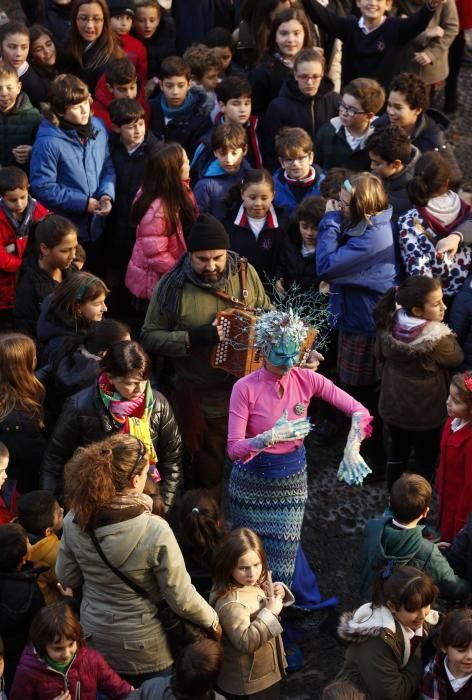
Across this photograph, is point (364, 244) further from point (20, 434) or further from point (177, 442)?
point (20, 434)

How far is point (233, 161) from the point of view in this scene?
799 centimetres

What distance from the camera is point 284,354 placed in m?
5.61

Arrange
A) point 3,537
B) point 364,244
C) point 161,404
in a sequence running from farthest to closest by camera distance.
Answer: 1. point 364,244
2. point 161,404
3. point 3,537

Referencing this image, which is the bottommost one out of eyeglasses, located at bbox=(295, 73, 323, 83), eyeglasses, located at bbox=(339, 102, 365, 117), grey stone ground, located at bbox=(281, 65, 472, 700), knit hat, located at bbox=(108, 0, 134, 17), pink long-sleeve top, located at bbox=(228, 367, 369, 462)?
grey stone ground, located at bbox=(281, 65, 472, 700)

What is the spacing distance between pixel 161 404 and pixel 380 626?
5.61 feet

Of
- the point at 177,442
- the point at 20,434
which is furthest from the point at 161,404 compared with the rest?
the point at 20,434

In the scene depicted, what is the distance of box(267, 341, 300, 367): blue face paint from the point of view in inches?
220

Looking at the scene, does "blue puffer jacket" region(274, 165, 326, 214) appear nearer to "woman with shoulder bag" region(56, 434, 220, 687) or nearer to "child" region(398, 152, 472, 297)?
"child" region(398, 152, 472, 297)

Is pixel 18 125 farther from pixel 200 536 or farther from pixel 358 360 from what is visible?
pixel 200 536

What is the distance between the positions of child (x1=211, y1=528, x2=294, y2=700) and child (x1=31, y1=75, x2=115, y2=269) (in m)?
3.93

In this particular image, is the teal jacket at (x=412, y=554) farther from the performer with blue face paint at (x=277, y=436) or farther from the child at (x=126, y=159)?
the child at (x=126, y=159)

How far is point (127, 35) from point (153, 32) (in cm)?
42

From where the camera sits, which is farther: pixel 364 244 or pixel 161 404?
pixel 364 244

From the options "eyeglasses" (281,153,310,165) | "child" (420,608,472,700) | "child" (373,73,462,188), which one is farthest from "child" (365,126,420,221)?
"child" (420,608,472,700)
